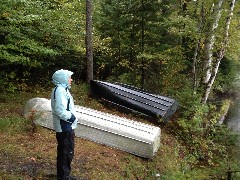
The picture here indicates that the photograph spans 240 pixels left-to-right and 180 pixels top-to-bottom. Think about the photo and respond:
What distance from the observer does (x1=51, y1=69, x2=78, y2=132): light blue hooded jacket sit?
615 centimetres

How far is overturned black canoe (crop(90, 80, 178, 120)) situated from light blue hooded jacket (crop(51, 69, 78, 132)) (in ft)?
21.1

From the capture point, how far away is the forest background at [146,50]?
37.7ft

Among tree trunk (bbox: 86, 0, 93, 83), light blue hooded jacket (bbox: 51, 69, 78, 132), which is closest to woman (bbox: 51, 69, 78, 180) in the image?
light blue hooded jacket (bbox: 51, 69, 78, 132)

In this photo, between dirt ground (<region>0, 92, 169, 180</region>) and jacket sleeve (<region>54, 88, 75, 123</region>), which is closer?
jacket sleeve (<region>54, 88, 75, 123</region>)

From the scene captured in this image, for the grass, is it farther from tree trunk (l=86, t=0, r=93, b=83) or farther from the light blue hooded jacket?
tree trunk (l=86, t=0, r=93, b=83)

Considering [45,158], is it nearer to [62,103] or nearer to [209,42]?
[62,103]

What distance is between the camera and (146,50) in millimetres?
14688

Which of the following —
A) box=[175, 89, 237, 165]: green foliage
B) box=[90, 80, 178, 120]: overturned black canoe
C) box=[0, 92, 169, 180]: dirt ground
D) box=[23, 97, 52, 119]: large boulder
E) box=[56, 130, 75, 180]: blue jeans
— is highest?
box=[56, 130, 75, 180]: blue jeans

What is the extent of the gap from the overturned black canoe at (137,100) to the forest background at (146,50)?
0.76m

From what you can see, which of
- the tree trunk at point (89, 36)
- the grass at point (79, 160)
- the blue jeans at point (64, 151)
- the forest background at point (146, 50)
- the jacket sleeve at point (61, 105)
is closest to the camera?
the jacket sleeve at point (61, 105)

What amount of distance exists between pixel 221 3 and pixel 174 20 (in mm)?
2041

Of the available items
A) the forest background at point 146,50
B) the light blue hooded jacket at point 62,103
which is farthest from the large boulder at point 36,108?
the light blue hooded jacket at point 62,103

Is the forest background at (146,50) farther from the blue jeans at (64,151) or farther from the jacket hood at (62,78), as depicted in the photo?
the blue jeans at (64,151)

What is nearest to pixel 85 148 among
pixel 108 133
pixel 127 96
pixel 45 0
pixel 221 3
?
pixel 108 133
